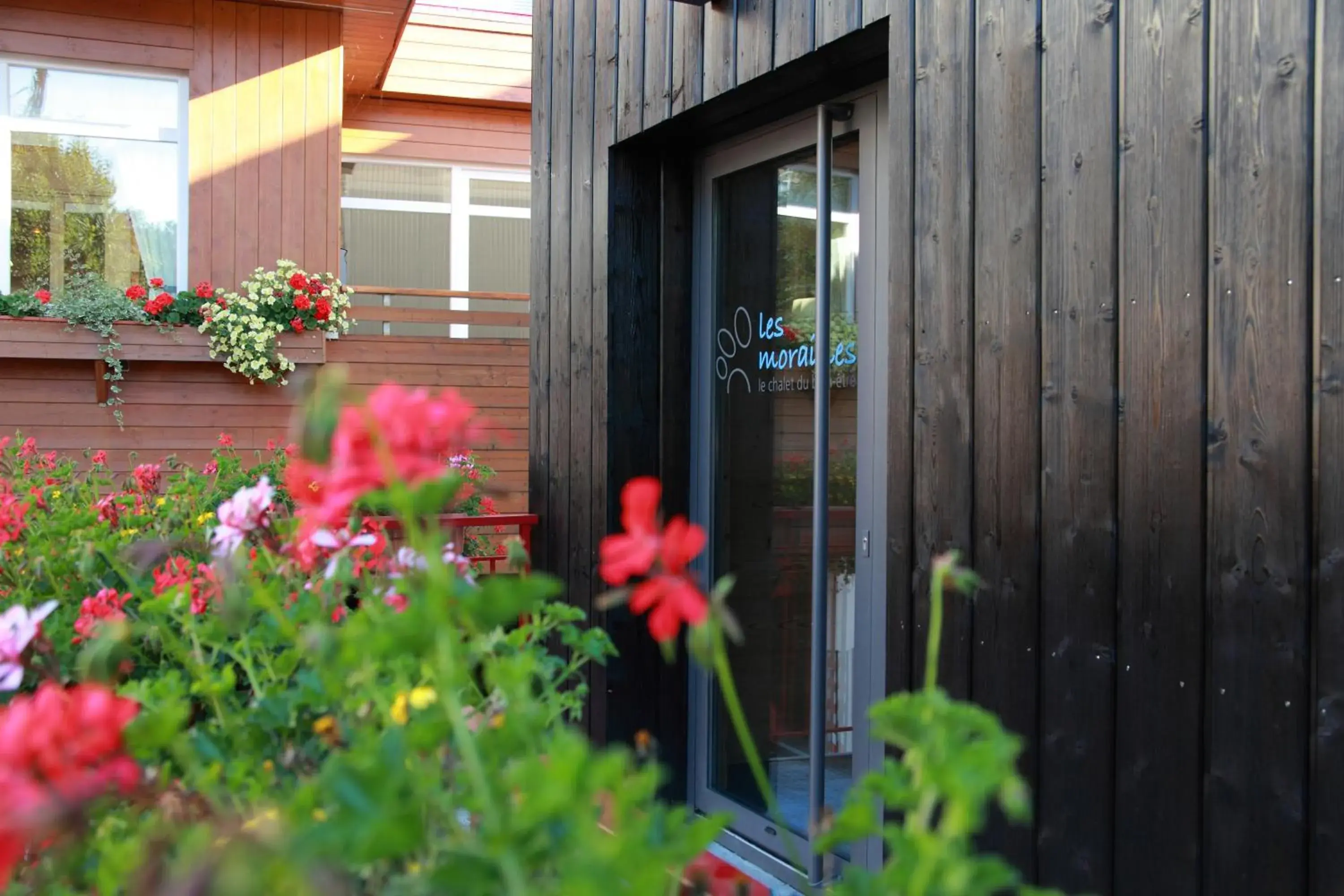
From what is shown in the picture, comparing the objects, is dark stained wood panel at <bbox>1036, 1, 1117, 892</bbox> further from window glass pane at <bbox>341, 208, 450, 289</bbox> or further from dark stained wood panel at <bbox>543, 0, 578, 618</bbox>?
window glass pane at <bbox>341, 208, 450, 289</bbox>

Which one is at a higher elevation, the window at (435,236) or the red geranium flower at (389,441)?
the window at (435,236)

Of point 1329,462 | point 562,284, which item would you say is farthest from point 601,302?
point 1329,462

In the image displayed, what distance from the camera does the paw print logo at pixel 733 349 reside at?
375cm

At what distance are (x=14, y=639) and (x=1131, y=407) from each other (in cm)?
169

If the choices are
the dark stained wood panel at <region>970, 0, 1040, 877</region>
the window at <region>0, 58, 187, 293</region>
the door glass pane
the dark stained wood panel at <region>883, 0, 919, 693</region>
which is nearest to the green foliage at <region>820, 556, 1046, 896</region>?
the dark stained wood panel at <region>970, 0, 1040, 877</region>

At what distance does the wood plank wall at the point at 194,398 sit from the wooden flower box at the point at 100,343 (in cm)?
11

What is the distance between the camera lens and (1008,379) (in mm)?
2441

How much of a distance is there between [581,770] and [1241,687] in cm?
164

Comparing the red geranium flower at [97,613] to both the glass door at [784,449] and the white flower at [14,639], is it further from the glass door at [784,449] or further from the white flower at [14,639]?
the glass door at [784,449]

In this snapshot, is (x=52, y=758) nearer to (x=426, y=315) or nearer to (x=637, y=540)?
(x=637, y=540)

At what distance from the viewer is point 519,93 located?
968 centimetres

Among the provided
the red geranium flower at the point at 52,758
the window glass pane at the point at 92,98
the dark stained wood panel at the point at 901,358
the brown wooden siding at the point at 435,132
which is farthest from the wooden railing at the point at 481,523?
the brown wooden siding at the point at 435,132

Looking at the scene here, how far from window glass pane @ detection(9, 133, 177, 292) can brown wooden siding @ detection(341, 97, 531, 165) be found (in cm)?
199

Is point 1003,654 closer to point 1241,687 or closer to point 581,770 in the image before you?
point 1241,687
